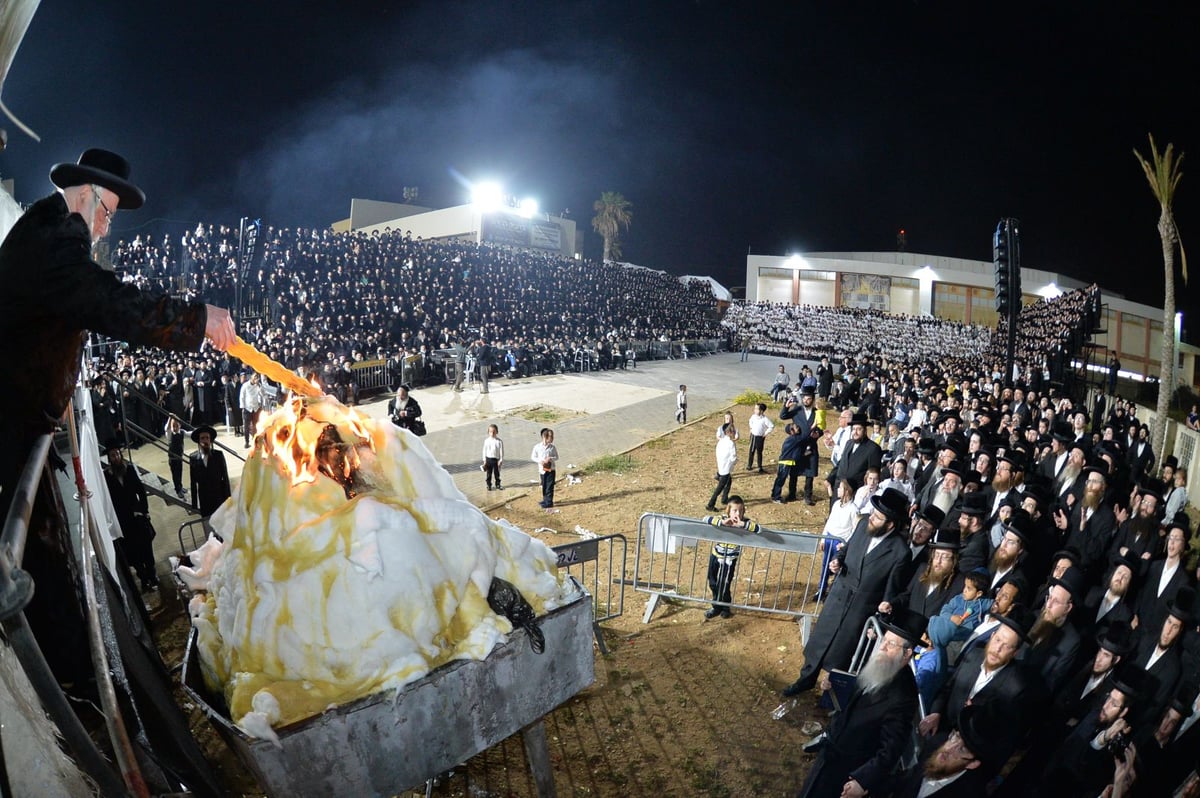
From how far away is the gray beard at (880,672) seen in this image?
4.01m

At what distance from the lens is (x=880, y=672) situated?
4.02 metres

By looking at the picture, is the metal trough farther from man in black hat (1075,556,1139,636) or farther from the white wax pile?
man in black hat (1075,556,1139,636)

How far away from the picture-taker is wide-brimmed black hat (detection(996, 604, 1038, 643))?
4.10 metres

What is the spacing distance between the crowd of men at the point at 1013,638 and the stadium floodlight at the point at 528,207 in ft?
140

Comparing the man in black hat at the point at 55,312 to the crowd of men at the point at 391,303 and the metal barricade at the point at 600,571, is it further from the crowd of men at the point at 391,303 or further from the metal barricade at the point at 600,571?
the crowd of men at the point at 391,303

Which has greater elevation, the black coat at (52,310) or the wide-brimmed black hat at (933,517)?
the black coat at (52,310)

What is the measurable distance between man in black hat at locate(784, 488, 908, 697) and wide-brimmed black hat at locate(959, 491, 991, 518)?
69cm

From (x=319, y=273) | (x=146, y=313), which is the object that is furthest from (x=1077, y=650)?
(x=319, y=273)

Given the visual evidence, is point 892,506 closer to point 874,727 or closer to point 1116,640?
point 1116,640

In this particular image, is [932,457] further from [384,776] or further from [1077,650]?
[384,776]

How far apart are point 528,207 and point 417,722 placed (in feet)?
163

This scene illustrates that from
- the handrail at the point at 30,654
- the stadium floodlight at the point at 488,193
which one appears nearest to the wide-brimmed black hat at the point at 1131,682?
the handrail at the point at 30,654

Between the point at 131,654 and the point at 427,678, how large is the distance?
1.72 metres

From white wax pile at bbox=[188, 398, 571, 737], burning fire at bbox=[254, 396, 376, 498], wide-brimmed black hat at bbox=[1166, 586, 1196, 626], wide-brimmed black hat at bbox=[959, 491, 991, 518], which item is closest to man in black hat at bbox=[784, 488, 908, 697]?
wide-brimmed black hat at bbox=[959, 491, 991, 518]
